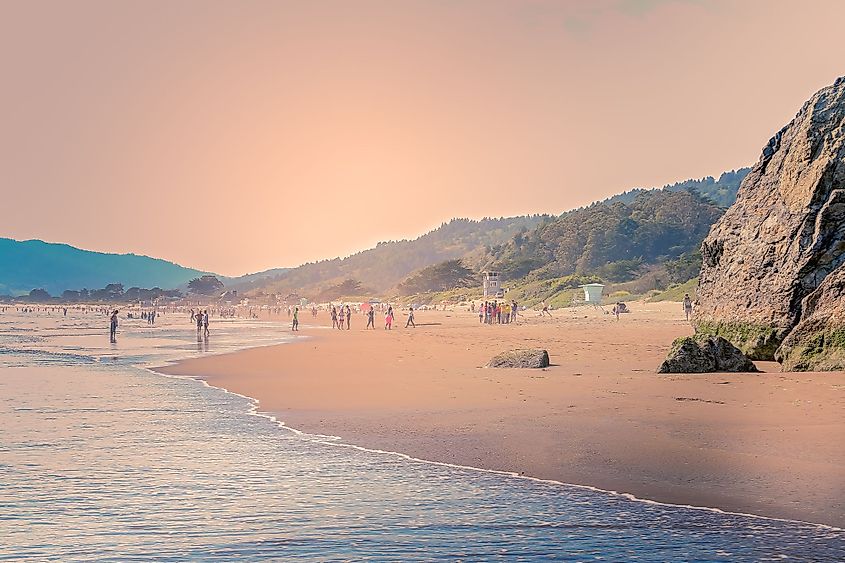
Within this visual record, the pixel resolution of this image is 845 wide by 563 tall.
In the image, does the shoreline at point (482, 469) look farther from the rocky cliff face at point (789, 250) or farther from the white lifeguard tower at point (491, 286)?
the white lifeguard tower at point (491, 286)

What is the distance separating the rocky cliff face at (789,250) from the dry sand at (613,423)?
49.2 inches

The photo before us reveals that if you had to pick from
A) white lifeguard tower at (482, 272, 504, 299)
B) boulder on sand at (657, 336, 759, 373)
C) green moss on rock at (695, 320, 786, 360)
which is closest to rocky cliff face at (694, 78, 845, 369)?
green moss on rock at (695, 320, 786, 360)

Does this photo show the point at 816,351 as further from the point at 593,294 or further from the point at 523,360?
the point at 593,294

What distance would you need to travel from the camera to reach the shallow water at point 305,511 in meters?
6.05

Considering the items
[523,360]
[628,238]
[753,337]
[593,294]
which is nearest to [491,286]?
[628,238]

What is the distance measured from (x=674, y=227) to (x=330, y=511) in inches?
5693

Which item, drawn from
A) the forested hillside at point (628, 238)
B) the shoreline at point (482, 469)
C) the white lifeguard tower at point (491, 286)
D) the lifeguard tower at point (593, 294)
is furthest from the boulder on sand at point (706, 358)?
the forested hillside at point (628, 238)

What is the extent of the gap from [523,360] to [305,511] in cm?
1384

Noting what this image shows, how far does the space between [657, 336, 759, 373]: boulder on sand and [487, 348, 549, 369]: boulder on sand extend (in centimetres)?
369

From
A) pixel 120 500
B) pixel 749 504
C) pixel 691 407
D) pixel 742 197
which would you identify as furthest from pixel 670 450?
pixel 742 197

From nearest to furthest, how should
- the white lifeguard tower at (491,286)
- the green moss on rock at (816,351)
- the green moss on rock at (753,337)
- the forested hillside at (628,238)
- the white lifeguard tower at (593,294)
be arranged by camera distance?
the green moss on rock at (816,351) → the green moss on rock at (753,337) → the white lifeguard tower at (593,294) → the white lifeguard tower at (491,286) → the forested hillside at (628,238)

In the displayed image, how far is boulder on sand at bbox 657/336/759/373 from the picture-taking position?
55.6ft

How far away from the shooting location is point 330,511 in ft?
24.0

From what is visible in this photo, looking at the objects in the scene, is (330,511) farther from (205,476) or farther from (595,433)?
(595,433)
